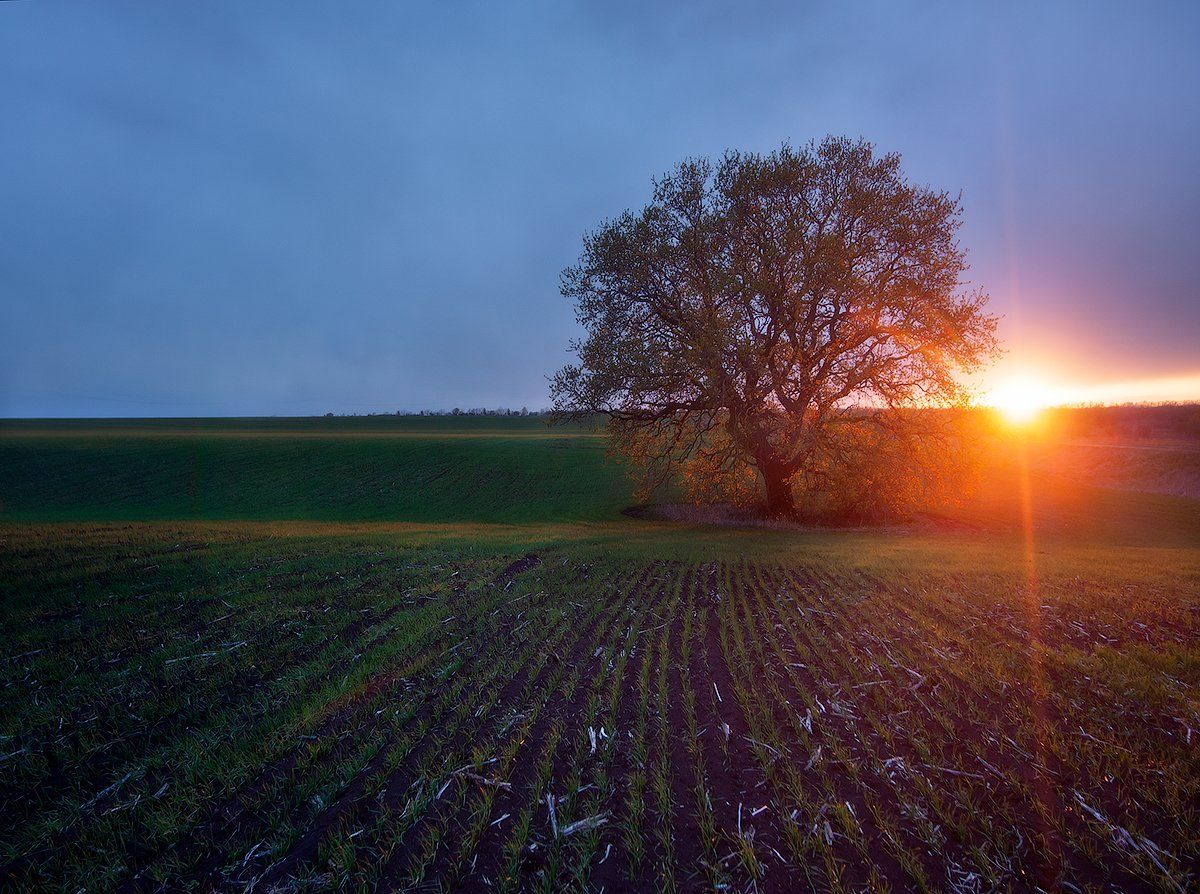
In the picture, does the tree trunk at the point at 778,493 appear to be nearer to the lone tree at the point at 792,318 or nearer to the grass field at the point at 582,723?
the lone tree at the point at 792,318

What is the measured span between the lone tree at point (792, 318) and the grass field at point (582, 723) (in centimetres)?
1074

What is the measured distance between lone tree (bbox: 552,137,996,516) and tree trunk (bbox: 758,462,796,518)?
997mm

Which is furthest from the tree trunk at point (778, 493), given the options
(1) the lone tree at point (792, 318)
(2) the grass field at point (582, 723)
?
(2) the grass field at point (582, 723)

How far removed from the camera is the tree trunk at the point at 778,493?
25328 mm

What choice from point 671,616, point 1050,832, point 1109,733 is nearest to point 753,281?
point 671,616

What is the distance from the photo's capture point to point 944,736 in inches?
205

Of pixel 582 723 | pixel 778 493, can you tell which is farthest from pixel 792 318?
pixel 582 723

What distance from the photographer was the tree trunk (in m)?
25.3

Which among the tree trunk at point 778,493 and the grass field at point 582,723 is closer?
the grass field at point 582,723

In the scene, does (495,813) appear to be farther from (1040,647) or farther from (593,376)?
(593,376)

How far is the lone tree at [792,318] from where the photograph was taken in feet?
69.8

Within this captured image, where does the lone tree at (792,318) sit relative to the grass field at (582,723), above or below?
above

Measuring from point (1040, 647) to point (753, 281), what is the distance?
16807 millimetres

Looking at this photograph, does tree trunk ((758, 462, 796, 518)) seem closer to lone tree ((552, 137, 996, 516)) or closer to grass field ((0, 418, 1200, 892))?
lone tree ((552, 137, 996, 516))
